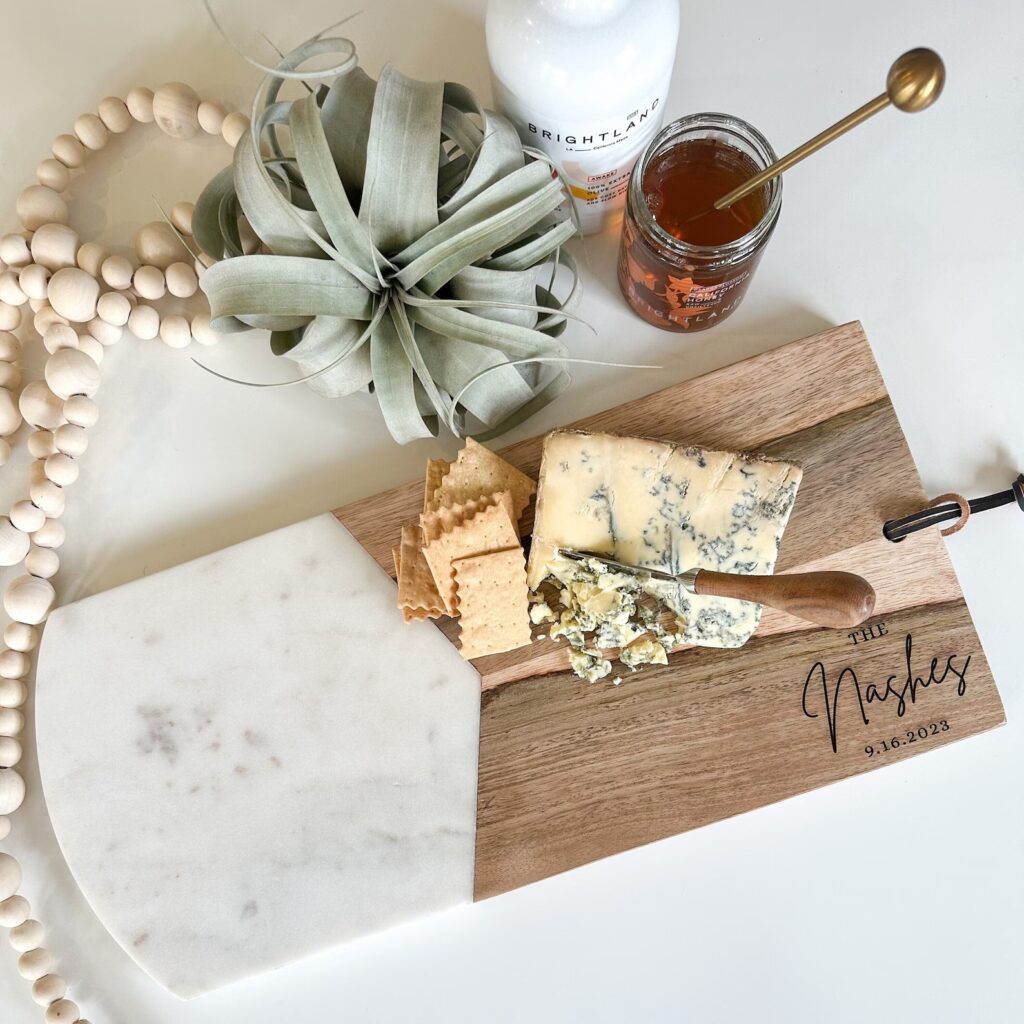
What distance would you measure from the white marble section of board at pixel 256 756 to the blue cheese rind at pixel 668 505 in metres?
0.19

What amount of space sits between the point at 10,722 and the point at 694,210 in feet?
2.79

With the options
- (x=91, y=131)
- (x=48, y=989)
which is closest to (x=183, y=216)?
(x=91, y=131)

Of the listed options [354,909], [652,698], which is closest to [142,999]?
[354,909]

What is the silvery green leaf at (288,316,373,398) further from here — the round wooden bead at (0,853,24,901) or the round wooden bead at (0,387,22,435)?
the round wooden bead at (0,853,24,901)

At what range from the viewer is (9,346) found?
0.98 metres

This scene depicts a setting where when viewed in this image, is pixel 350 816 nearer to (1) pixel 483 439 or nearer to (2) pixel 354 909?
(2) pixel 354 909

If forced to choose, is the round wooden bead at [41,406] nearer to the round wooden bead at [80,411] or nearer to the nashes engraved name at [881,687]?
the round wooden bead at [80,411]

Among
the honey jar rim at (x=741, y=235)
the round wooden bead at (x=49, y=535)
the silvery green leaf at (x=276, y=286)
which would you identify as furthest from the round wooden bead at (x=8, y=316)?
the honey jar rim at (x=741, y=235)

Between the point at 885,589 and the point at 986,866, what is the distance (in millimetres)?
316

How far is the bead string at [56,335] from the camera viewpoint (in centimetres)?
93

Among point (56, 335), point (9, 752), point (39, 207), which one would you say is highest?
point (39, 207)

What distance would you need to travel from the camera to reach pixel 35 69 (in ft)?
3.32

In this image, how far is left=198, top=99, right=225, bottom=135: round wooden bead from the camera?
95cm

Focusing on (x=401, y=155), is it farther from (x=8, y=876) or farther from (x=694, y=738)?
(x=8, y=876)
